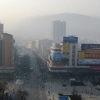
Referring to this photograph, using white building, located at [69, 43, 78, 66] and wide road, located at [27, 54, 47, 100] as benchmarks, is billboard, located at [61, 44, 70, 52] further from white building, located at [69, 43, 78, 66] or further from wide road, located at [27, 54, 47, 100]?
wide road, located at [27, 54, 47, 100]

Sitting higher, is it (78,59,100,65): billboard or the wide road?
(78,59,100,65): billboard

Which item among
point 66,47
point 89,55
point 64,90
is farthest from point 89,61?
point 64,90

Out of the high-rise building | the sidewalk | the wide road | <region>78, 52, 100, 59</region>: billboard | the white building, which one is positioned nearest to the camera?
the wide road

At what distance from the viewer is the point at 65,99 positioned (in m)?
11.7

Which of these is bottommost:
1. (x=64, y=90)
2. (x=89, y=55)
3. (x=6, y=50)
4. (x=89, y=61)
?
(x=64, y=90)

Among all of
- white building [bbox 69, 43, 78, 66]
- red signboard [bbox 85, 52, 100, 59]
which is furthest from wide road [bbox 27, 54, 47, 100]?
red signboard [bbox 85, 52, 100, 59]

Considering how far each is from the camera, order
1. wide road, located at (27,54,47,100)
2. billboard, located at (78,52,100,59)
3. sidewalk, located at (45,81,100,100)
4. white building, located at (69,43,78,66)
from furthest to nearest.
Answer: billboard, located at (78,52,100,59), white building, located at (69,43,78,66), sidewalk, located at (45,81,100,100), wide road, located at (27,54,47,100)

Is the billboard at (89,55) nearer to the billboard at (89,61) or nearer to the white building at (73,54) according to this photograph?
the billboard at (89,61)

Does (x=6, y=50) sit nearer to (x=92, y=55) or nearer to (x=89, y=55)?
Result: (x=89, y=55)

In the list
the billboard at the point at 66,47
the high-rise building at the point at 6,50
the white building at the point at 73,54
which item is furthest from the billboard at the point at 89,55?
the high-rise building at the point at 6,50

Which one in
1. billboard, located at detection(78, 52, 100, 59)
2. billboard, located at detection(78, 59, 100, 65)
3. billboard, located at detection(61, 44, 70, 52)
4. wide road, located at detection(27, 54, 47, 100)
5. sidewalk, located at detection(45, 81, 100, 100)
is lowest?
sidewalk, located at detection(45, 81, 100, 100)

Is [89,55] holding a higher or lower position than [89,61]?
higher

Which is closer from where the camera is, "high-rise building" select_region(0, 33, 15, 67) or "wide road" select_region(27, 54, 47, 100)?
"wide road" select_region(27, 54, 47, 100)

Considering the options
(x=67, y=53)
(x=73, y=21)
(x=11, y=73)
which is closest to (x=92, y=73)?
(x=67, y=53)
